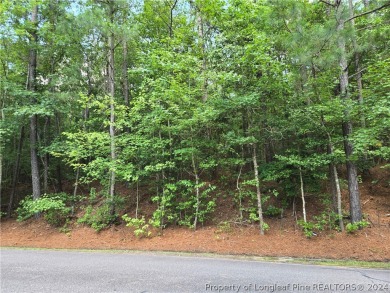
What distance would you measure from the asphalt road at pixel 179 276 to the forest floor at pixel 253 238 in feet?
4.32

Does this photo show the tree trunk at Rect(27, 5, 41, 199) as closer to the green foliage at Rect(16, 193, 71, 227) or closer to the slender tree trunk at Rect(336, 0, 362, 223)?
the green foliage at Rect(16, 193, 71, 227)

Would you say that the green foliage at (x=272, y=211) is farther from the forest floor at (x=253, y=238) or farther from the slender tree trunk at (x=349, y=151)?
the slender tree trunk at (x=349, y=151)

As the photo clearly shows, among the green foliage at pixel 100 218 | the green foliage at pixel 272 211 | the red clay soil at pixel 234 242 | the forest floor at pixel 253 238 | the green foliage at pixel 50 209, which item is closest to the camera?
the red clay soil at pixel 234 242

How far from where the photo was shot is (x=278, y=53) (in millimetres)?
9203

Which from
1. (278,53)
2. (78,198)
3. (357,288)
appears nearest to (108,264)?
(357,288)

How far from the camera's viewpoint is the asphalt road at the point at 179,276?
3914 millimetres

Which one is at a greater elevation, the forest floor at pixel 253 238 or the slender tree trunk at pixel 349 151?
the slender tree trunk at pixel 349 151

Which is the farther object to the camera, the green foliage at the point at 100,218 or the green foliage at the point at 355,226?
the green foliage at the point at 100,218

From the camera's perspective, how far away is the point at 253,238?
7.79m

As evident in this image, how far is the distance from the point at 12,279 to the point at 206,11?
35.0ft

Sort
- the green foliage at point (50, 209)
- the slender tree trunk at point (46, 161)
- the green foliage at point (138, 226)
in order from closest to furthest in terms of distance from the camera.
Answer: the green foliage at point (138, 226)
the green foliage at point (50, 209)
the slender tree trunk at point (46, 161)

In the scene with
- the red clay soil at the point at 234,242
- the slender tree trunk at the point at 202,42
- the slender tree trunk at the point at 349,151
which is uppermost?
the slender tree trunk at the point at 202,42

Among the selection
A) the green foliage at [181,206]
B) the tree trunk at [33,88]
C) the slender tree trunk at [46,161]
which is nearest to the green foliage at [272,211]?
the green foliage at [181,206]

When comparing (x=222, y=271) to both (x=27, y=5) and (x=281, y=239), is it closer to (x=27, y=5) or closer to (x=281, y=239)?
(x=281, y=239)
